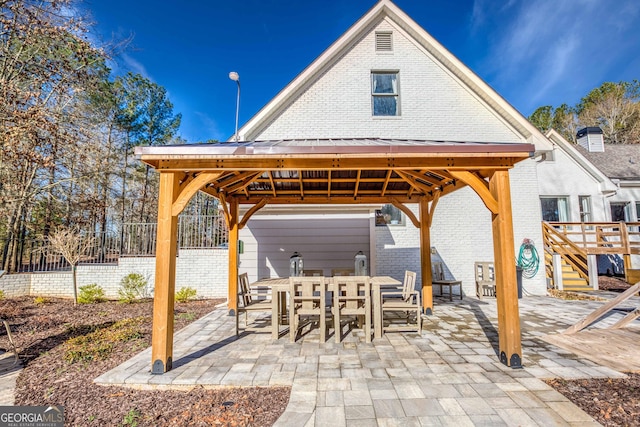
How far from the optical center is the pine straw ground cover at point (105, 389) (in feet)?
8.43

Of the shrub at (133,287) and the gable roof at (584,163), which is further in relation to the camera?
the gable roof at (584,163)

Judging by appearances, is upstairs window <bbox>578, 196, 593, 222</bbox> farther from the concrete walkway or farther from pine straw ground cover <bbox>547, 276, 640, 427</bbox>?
pine straw ground cover <bbox>547, 276, 640, 427</bbox>

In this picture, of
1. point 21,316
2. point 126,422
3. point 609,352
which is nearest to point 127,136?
point 21,316

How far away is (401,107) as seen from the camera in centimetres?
909

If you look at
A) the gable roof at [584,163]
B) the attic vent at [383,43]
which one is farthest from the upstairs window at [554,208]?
the attic vent at [383,43]

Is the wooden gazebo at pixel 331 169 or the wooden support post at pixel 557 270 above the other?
the wooden gazebo at pixel 331 169

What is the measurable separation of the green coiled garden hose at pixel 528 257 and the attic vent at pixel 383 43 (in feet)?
23.7

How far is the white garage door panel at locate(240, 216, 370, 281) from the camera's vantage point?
838 cm

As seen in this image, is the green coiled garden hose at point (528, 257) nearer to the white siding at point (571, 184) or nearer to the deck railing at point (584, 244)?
the deck railing at point (584, 244)

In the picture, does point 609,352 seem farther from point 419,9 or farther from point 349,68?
point 419,9

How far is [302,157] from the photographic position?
3.71m

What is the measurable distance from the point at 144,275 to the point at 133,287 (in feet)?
1.48

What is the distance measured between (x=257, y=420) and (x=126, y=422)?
110 centimetres

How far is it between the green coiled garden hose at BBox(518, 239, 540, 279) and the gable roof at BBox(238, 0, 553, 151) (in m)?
2.90
